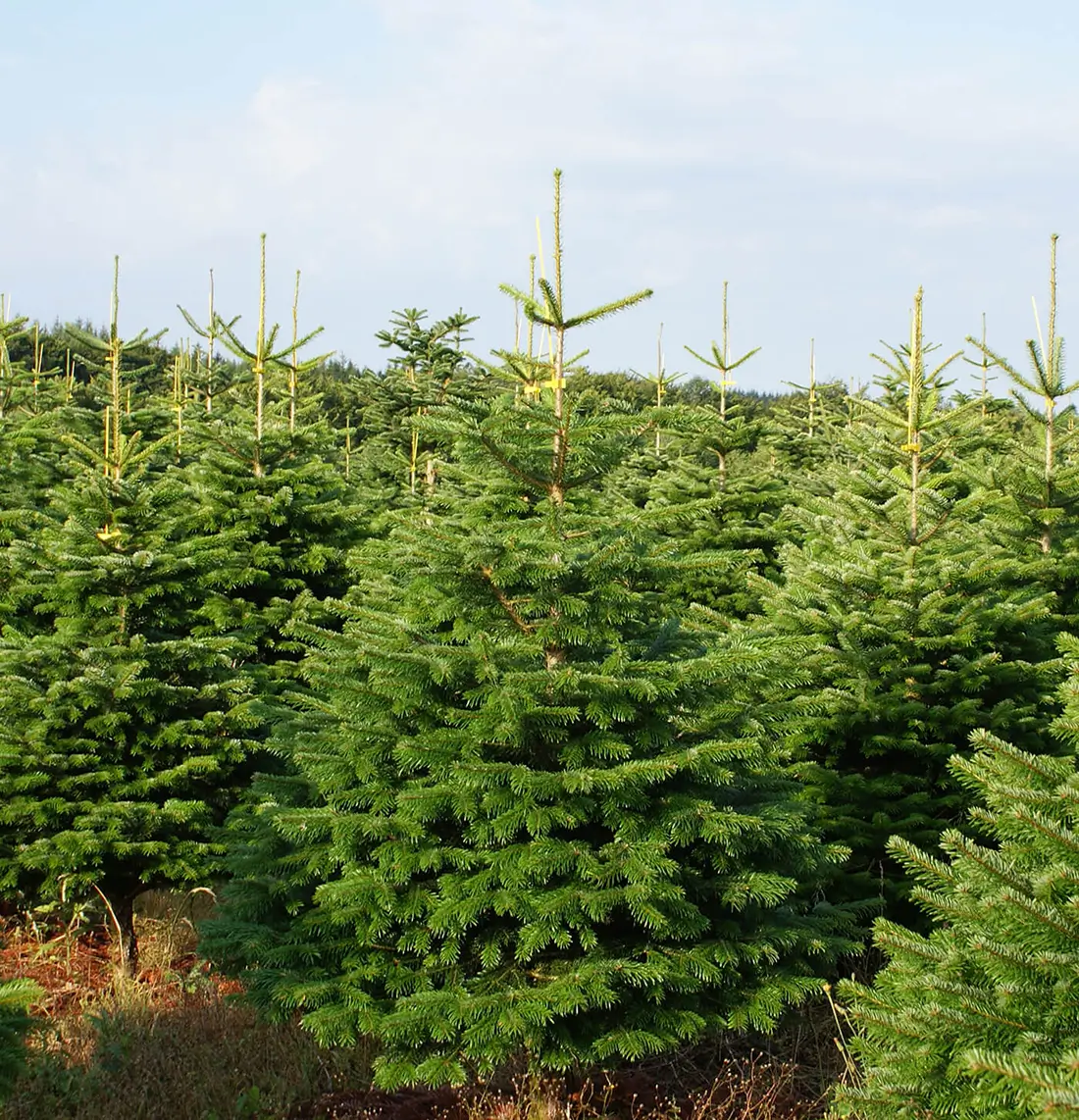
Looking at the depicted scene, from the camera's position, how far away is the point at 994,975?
10.9 feet

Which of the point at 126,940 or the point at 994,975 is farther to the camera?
the point at 126,940

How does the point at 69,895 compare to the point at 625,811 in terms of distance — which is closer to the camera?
the point at 625,811

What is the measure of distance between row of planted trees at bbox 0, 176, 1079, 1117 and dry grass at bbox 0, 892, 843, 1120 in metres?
0.28

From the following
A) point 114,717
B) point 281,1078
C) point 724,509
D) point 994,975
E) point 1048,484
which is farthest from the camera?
point 724,509

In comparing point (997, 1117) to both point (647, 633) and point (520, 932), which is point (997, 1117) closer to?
point (520, 932)

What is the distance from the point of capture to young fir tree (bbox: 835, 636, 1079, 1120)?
10.3 ft

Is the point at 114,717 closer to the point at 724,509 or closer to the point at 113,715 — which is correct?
the point at 113,715

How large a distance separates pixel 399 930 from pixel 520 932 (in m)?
0.75

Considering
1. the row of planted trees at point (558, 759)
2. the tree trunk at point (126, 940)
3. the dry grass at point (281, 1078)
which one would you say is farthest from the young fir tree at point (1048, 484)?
the tree trunk at point (126, 940)

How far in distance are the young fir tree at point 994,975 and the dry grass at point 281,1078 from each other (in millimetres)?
1685

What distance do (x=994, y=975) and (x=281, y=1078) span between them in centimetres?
376

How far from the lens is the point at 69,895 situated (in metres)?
7.25

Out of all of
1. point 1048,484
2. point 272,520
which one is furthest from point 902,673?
point 272,520

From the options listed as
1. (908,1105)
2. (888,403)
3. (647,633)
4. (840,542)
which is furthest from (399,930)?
(888,403)
